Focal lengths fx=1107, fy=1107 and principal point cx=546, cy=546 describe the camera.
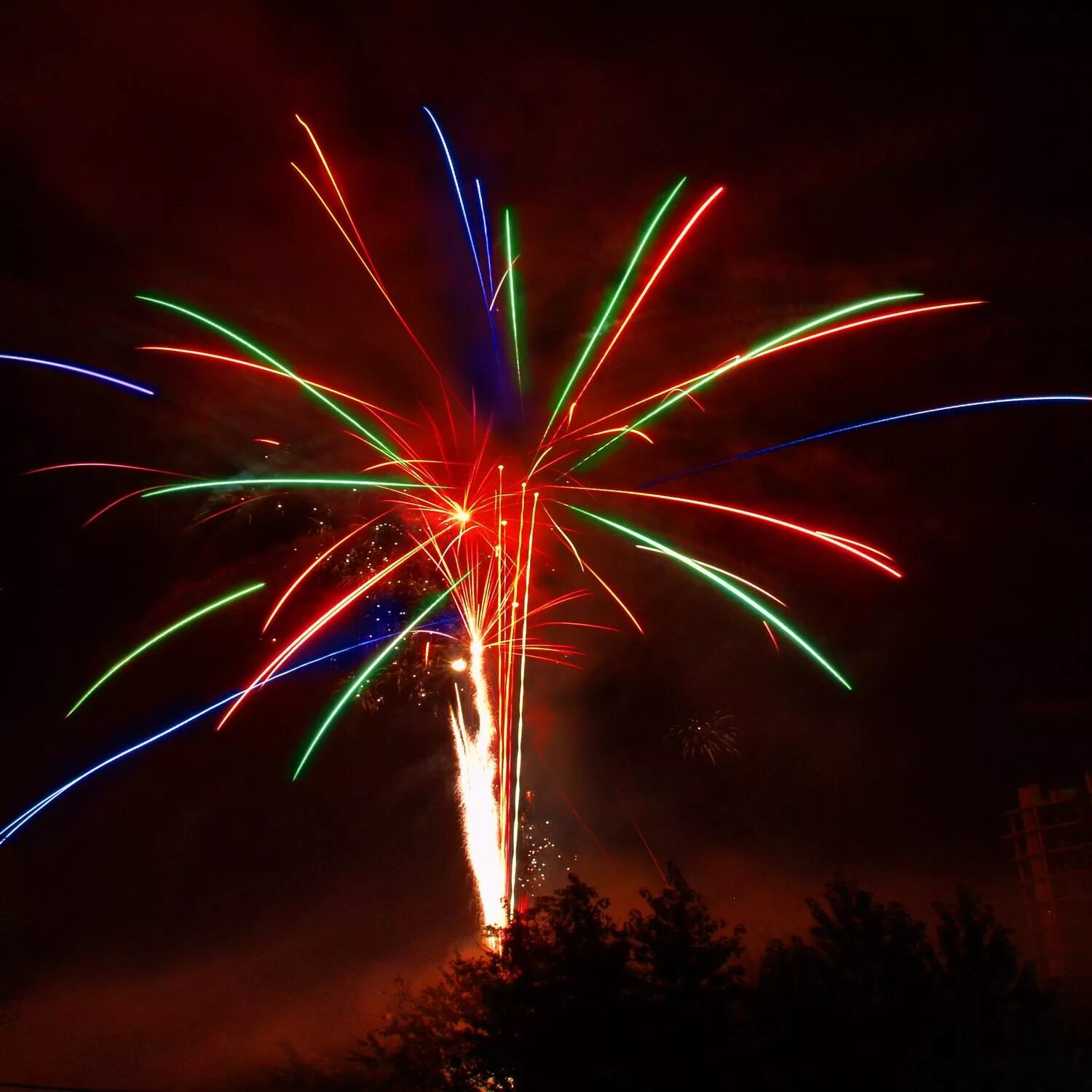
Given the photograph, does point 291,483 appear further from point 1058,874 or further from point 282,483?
point 1058,874

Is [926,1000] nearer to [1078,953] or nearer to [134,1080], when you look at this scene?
[1078,953]

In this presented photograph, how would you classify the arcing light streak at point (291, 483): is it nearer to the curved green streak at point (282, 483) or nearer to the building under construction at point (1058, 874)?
the curved green streak at point (282, 483)

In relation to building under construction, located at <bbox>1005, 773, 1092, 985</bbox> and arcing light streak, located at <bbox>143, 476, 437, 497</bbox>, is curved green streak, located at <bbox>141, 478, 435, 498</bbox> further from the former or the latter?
building under construction, located at <bbox>1005, 773, 1092, 985</bbox>

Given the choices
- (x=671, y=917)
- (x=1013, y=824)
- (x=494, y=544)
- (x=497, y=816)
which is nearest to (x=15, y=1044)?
(x=497, y=816)

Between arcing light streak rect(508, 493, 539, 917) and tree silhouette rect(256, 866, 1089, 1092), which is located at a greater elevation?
arcing light streak rect(508, 493, 539, 917)

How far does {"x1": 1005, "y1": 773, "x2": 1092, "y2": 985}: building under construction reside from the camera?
14.1m

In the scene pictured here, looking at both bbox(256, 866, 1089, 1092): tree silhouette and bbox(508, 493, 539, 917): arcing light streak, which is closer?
bbox(256, 866, 1089, 1092): tree silhouette

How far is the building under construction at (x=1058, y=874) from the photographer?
46.2 ft

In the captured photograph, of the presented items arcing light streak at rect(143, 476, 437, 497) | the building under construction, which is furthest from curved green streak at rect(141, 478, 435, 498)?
the building under construction

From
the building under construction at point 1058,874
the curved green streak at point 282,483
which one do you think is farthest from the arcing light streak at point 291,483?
the building under construction at point 1058,874

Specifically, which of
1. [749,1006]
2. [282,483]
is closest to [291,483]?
[282,483]

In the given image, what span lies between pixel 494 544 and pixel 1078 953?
9375 mm

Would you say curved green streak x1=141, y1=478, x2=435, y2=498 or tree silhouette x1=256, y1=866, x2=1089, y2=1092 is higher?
curved green streak x1=141, y1=478, x2=435, y2=498

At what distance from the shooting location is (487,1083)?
1094cm
